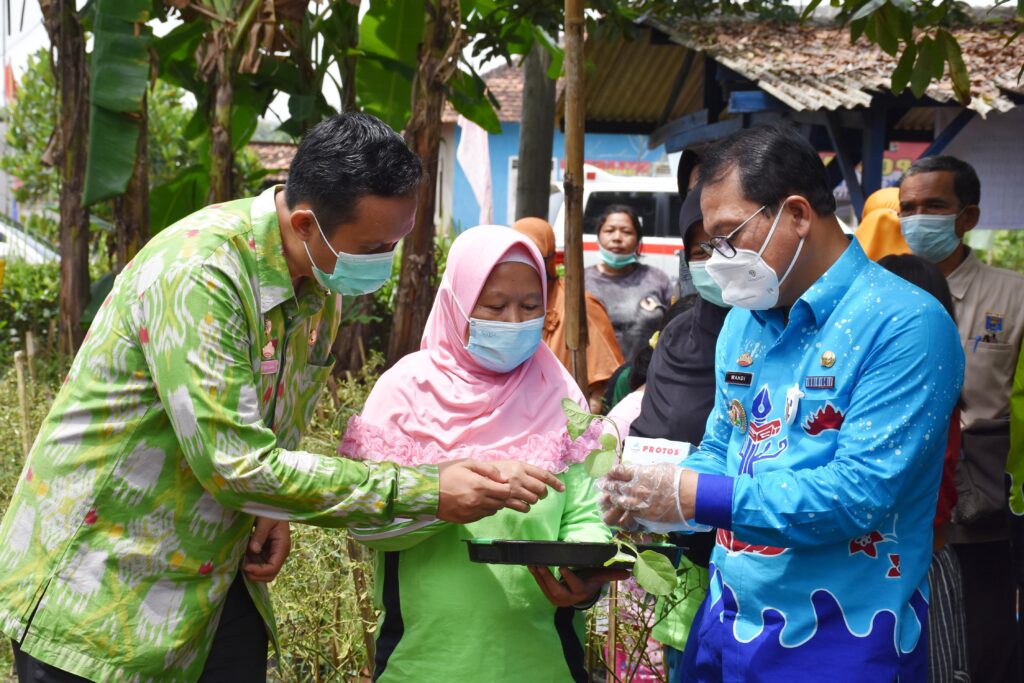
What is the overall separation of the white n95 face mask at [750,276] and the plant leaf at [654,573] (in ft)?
1.84

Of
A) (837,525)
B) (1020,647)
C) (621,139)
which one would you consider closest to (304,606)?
(837,525)

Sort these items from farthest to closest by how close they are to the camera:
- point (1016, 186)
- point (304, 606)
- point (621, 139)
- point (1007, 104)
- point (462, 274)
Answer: point (621, 139)
point (1016, 186)
point (1007, 104)
point (304, 606)
point (462, 274)

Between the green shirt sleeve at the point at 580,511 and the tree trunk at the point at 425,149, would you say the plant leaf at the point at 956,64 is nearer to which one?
the green shirt sleeve at the point at 580,511

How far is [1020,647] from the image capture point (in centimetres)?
373

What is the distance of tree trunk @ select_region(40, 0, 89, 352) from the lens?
21.5 feet

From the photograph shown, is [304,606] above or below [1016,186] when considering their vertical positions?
below

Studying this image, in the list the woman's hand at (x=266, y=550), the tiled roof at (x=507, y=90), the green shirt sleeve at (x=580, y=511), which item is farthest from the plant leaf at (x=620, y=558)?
the tiled roof at (x=507, y=90)

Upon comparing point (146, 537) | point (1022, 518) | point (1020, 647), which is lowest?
point (1020, 647)

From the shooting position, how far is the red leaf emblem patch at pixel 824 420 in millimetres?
2184

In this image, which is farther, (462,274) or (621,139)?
(621,139)

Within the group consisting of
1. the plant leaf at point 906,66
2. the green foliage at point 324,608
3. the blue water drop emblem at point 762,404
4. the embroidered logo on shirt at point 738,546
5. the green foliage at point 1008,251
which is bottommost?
the green foliage at point 1008,251

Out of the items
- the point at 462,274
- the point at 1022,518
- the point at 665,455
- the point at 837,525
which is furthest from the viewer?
the point at 1022,518

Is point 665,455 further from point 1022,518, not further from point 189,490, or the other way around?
point 1022,518

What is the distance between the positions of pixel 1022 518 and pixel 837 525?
157cm
